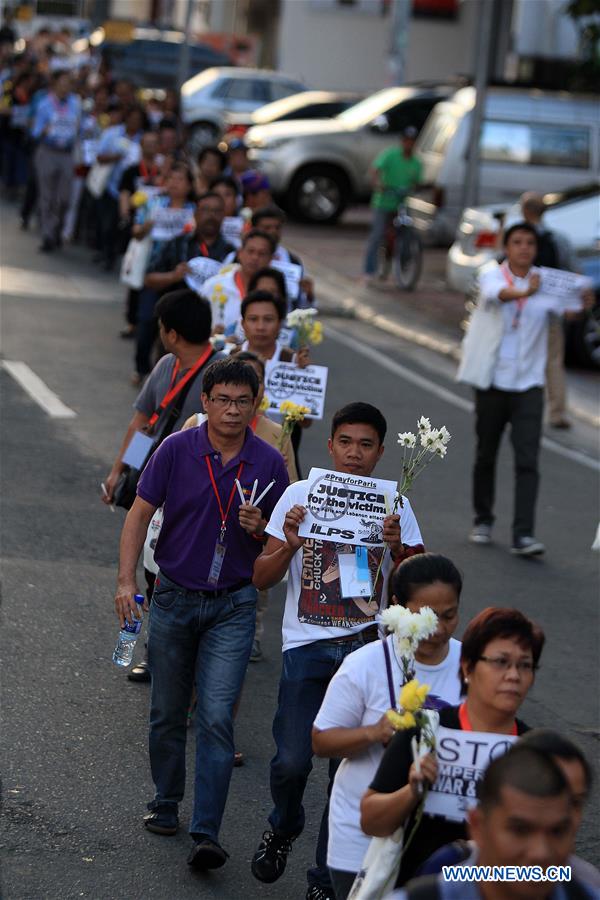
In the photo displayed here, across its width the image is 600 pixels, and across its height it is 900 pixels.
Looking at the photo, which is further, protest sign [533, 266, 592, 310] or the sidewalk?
the sidewalk

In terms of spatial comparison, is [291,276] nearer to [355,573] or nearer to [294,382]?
[294,382]

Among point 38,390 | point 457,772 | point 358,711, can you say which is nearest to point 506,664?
point 457,772

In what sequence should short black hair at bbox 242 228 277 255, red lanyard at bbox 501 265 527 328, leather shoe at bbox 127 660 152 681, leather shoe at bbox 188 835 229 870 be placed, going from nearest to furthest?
leather shoe at bbox 188 835 229 870
leather shoe at bbox 127 660 152 681
short black hair at bbox 242 228 277 255
red lanyard at bbox 501 265 527 328

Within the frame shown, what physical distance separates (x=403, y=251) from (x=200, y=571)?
1557cm

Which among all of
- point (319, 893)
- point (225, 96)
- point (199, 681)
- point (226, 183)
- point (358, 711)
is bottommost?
point (319, 893)

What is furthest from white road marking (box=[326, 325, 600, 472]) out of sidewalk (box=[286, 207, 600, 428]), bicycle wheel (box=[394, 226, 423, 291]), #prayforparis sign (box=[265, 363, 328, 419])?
#prayforparis sign (box=[265, 363, 328, 419])

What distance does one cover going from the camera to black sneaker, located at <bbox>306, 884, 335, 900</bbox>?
5.10m

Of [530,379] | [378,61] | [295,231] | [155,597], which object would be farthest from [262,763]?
[378,61]

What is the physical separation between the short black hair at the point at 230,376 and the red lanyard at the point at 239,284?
380cm

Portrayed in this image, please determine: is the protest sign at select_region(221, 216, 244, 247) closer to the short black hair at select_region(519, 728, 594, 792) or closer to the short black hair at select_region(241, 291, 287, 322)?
the short black hair at select_region(241, 291, 287, 322)

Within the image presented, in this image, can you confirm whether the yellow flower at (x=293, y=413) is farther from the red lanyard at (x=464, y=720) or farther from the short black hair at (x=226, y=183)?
the short black hair at (x=226, y=183)

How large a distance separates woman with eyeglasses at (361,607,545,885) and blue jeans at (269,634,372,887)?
1.19 m

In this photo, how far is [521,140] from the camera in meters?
23.2

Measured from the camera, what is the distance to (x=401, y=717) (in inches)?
156
